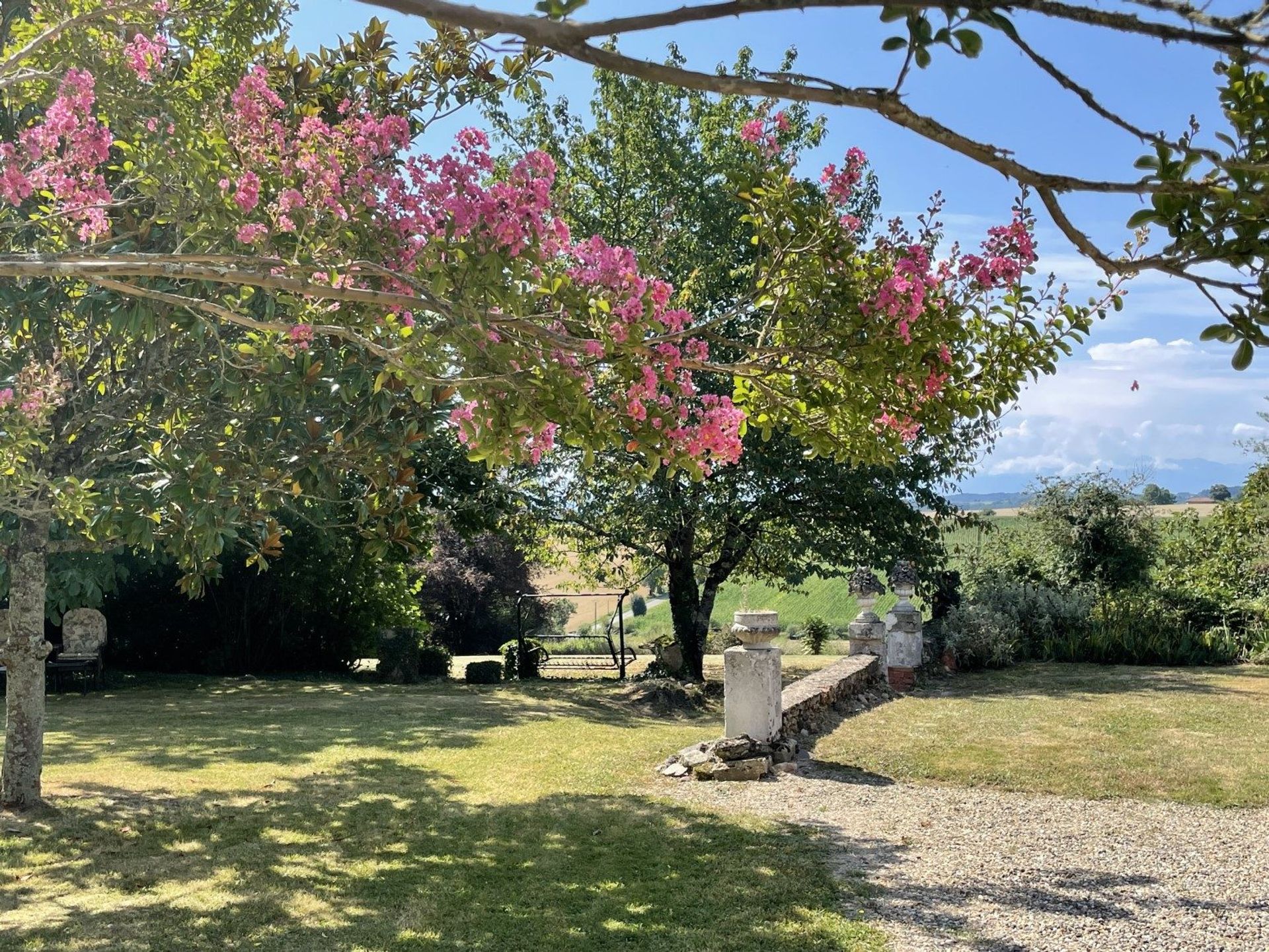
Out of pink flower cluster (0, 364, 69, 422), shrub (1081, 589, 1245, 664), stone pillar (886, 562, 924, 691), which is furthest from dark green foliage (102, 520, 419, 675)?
shrub (1081, 589, 1245, 664)

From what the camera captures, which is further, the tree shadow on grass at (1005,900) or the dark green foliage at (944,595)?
the dark green foliage at (944,595)

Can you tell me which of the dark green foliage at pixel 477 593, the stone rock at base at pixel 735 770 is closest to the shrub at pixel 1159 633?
the stone rock at base at pixel 735 770

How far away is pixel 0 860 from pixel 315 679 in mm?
11342

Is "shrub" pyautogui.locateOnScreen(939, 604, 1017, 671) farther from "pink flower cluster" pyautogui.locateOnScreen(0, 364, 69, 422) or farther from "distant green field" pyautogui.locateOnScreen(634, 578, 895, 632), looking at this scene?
"pink flower cluster" pyautogui.locateOnScreen(0, 364, 69, 422)

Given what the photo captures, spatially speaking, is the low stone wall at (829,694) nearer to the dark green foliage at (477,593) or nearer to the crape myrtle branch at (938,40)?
the crape myrtle branch at (938,40)

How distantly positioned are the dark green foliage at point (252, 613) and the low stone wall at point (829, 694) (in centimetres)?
840

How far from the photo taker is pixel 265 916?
208 inches

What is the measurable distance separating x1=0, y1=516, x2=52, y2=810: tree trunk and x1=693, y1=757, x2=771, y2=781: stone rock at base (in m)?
4.85

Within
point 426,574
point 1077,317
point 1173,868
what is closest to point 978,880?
point 1173,868

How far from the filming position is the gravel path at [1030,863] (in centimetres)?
495

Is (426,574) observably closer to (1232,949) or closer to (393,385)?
(393,385)

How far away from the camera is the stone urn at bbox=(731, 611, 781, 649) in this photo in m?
8.74

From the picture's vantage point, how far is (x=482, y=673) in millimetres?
17375

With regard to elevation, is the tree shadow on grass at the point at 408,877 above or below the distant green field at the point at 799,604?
below
